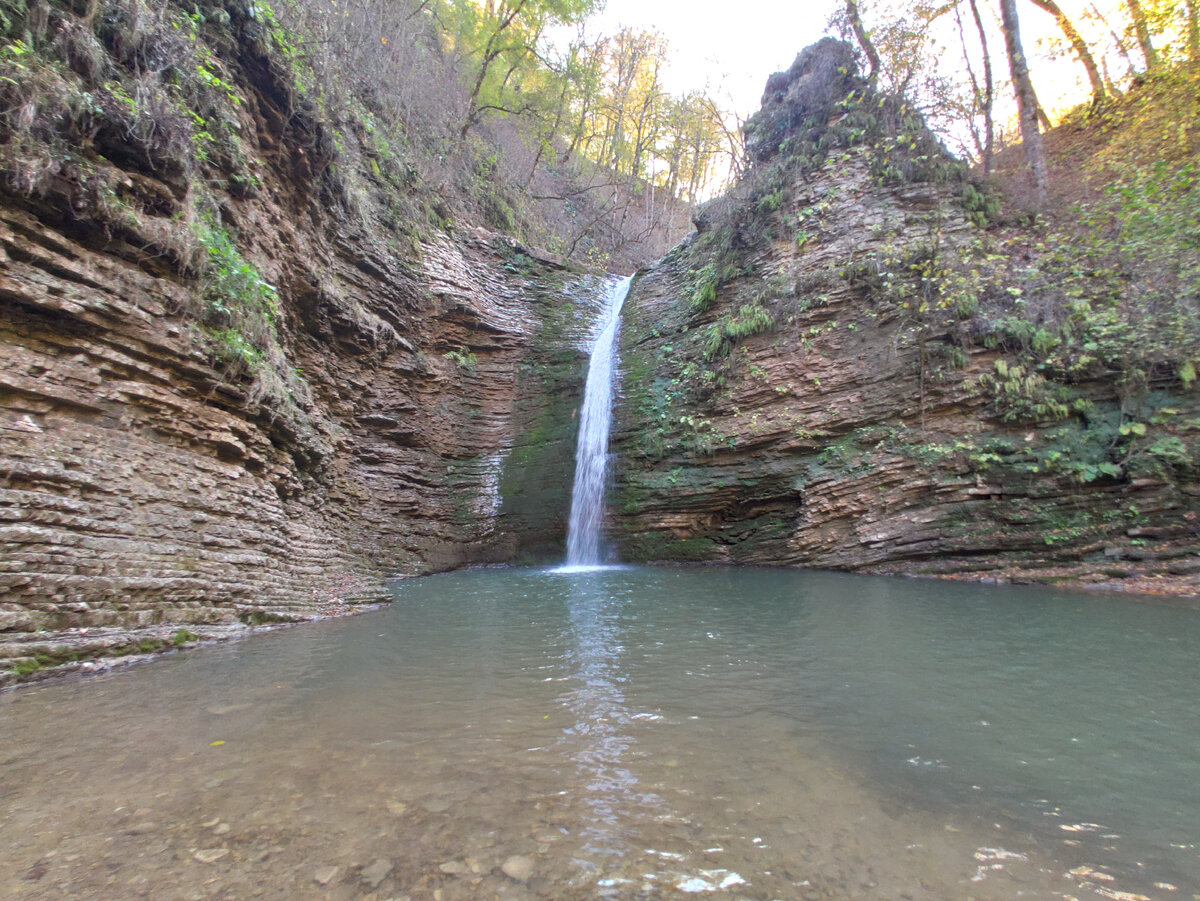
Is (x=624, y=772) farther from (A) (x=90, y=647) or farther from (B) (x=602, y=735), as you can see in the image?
(A) (x=90, y=647)

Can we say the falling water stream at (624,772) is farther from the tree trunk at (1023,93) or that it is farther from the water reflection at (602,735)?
the tree trunk at (1023,93)

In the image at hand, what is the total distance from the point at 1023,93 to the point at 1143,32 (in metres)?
1.85

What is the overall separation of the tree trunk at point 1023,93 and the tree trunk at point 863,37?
8.01 feet

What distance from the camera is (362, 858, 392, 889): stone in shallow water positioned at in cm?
161

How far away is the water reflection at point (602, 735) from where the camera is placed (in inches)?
75.9

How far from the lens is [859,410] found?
9.73 metres

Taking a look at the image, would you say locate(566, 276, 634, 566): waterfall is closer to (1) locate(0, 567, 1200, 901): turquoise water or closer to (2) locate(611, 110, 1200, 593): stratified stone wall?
(2) locate(611, 110, 1200, 593): stratified stone wall

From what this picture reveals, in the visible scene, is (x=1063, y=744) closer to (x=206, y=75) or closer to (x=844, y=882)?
(x=844, y=882)

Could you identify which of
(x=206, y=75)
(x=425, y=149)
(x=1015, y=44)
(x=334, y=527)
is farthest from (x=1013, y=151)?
(x=334, y=527)

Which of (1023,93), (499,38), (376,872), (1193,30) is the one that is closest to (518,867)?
(376,872)

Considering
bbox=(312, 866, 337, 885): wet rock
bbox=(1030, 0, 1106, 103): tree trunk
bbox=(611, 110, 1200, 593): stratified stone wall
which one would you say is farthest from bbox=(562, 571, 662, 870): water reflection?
bbox=(1030, 0, 1106, 103): tree trunk

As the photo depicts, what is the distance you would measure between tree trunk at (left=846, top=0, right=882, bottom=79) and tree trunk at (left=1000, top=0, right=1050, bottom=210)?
2.44 metres

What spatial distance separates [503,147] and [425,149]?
21.5ft

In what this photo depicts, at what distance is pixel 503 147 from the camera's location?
20406mm
